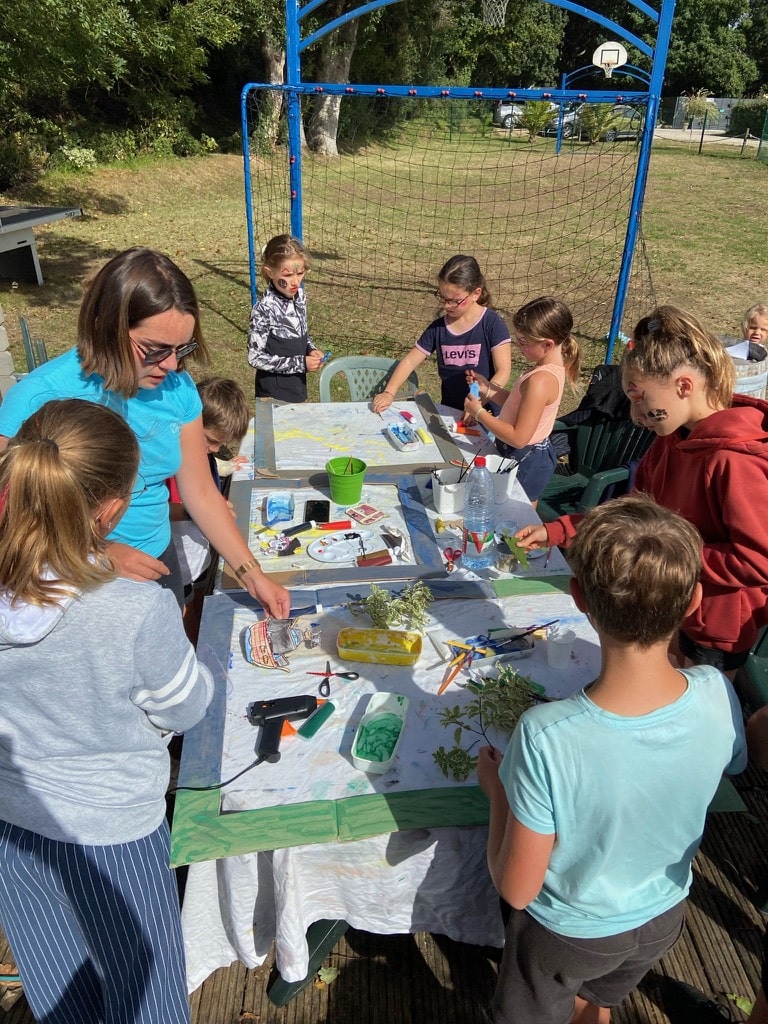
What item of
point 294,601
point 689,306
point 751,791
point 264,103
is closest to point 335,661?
point 294,601

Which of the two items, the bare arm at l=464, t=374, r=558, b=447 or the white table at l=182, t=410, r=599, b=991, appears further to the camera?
the bare arm at l=464, t=374, r=558, b=447

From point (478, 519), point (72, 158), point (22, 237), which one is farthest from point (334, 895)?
point (72, 158)

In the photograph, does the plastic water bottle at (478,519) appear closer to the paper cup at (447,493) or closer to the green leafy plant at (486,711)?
the paper cup at (447,493)

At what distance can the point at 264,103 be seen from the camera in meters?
18.9

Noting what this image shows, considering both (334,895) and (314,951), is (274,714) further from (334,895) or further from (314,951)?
(314,951)

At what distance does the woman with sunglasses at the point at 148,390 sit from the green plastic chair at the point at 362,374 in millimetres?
2156

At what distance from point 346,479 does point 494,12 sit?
30843 mm

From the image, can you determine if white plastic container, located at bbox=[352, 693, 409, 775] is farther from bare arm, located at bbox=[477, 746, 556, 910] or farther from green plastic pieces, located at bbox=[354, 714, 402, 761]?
bare arm, located at bbox=[477, 746, 556, 910]

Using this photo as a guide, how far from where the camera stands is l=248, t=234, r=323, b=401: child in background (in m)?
4.49

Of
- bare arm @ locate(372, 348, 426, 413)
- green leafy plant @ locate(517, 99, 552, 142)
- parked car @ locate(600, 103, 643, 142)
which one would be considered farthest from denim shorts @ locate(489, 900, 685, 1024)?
green leafy plant @ locate(517, 99, 552, 142)

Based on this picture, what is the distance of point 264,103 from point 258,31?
2.74 m

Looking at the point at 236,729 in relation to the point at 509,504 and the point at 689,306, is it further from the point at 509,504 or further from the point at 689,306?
the point at 689,306

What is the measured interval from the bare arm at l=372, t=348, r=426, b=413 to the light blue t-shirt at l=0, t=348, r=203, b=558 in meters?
1.55

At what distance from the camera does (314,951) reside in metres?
2.10
